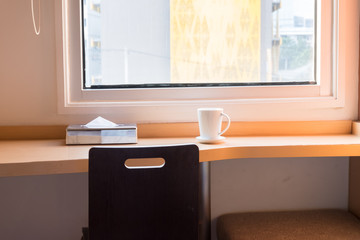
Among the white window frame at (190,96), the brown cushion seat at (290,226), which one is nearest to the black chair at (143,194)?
the brown cushion seat at (290,226)

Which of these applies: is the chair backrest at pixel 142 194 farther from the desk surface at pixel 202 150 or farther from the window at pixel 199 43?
the window at pixel 199 43

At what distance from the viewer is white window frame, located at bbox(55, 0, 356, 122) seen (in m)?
1.52

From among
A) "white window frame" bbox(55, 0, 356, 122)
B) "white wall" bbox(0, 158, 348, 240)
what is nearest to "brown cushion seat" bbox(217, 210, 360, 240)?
"white wall" bbox(0, 158, 348, 240)

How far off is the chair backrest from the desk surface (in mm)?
174

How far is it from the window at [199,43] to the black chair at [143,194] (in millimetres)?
767

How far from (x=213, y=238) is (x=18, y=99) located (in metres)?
0.95

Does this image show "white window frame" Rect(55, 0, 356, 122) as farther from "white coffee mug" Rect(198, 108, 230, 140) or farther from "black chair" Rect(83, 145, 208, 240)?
"black chair" Rect(83, 145, 208, 240)

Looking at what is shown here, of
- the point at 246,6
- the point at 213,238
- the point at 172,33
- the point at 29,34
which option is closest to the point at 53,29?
the point at 29,34

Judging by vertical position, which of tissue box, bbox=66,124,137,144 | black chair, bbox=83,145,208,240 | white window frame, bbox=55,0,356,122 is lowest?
black chair, bbox=83,145,208,240

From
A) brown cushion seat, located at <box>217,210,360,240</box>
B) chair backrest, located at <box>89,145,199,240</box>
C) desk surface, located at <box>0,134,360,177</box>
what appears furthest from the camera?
brown cushion seat, located at <box>217,210,360,240</box>

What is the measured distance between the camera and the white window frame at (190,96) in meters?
1.52

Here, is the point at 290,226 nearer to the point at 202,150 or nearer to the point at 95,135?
the point at 202,150

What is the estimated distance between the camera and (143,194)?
0.90 metres

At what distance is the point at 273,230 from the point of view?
1285 millimetres
